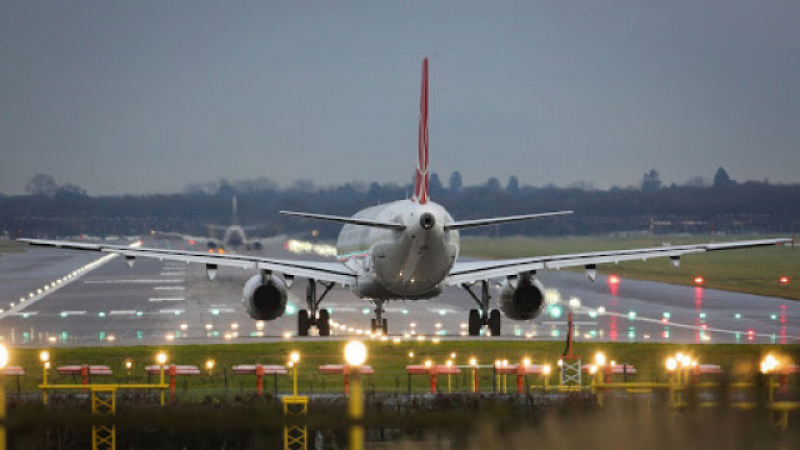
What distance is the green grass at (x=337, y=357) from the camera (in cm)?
3052

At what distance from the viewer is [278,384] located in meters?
30.5

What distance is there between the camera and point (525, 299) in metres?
40.2

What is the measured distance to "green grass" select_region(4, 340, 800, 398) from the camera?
30516 mm

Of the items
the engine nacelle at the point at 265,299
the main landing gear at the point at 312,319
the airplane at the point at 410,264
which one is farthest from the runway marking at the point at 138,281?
the engine nacelle at the point at 265,299

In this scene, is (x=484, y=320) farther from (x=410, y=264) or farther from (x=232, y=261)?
(x=232, y=261)

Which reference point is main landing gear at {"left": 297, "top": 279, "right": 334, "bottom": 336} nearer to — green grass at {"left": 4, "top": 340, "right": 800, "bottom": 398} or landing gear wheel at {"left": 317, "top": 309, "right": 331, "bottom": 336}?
landing gear wheel at {"left": 317, "top": 309, "right": 331, "bottom": 336}

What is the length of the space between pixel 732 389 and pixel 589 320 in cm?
4308

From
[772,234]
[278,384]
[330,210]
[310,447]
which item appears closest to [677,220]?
[772,234]

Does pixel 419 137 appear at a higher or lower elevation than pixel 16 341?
higher

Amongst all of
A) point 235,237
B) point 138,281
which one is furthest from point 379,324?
point 235,237

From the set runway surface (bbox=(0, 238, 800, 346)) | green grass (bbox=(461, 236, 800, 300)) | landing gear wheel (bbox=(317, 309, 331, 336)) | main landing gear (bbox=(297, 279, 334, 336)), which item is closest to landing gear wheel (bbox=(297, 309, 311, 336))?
main landing gear (bbox=(297, 279, 334, 336))

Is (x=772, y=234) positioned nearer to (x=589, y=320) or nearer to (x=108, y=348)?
(x=589, y=320)

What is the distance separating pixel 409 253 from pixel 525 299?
633 cm

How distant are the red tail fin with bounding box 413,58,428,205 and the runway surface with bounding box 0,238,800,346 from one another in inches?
237
